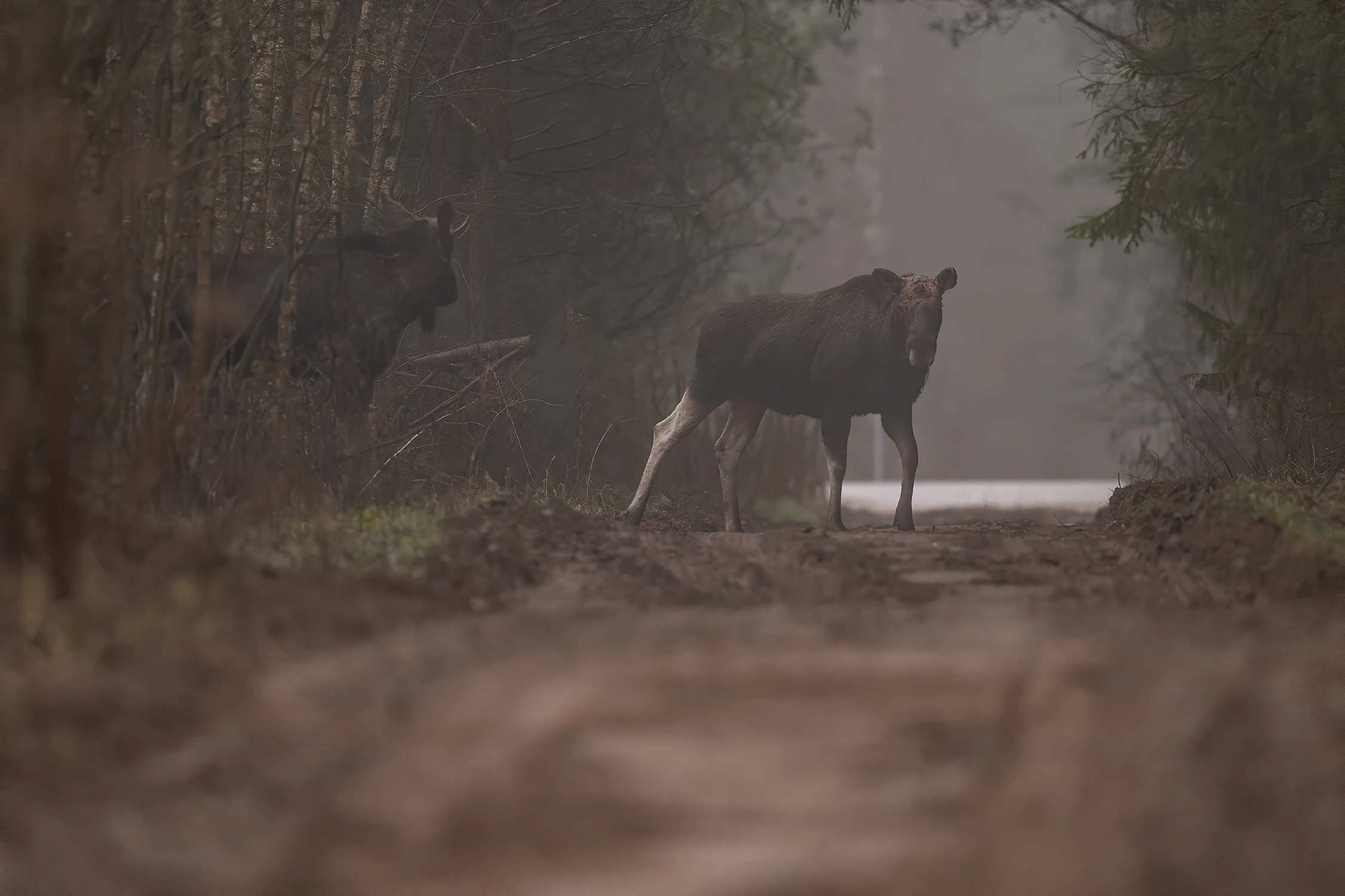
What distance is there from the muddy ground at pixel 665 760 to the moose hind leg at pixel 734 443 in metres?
9.16

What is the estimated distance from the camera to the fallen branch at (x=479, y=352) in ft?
45.8

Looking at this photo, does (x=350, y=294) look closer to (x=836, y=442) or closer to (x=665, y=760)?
(x=836, y=442)

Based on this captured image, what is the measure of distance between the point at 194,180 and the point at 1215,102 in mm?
8572

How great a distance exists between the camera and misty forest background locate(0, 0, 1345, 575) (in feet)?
17.8

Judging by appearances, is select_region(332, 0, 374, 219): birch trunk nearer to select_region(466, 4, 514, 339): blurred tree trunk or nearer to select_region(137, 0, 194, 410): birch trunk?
select_region(466, 4, 514, 339): blurred tree trunk

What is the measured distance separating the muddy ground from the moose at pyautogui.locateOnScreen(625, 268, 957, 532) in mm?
8398

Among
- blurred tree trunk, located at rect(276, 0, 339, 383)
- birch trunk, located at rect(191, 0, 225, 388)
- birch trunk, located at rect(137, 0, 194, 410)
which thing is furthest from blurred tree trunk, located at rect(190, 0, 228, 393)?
blurred tree trunk, located at rect(276, 0, 339, 383)

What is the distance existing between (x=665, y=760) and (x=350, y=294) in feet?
25.3

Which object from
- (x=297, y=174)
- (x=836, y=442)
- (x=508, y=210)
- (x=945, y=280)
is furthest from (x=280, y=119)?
(x=945, y=280)

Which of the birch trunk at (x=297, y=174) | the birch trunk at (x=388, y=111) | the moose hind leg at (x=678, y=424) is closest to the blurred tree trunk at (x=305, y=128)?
the birch trunk at (x=297, y=174)

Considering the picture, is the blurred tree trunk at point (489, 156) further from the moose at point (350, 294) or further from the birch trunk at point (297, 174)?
the moose at point (350, 294)

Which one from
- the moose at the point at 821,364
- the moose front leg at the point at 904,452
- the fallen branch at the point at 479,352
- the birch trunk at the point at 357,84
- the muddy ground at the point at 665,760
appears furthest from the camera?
the fallen branch at the point at 479,352

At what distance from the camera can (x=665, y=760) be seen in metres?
3.79

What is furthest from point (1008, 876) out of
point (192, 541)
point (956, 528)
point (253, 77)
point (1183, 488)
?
point (253, 77)
